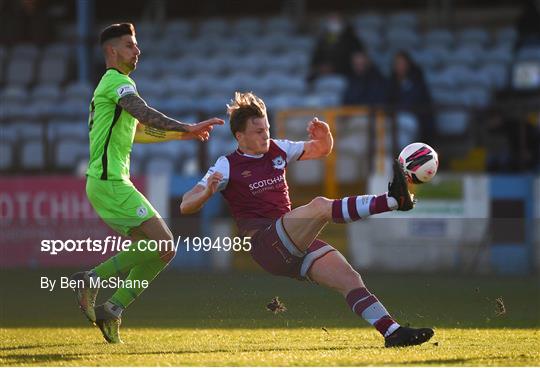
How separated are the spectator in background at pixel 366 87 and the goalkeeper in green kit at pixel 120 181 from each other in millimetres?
8829

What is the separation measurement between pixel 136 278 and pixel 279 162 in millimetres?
1200

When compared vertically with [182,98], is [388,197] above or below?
above

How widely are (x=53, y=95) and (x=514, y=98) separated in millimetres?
7516

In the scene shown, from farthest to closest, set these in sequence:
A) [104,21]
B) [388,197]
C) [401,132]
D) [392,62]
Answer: [104,21] → [392,62] → [401,132] → [388,197]

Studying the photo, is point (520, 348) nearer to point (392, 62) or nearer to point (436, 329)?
point (436, 329)

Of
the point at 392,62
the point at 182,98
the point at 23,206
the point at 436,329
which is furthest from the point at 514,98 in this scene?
the point at 436,329

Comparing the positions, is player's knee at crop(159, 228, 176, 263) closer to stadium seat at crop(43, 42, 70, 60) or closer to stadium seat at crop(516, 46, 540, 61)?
stadium seat at crop(516, 46, 540, 61)

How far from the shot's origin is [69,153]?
17234mm

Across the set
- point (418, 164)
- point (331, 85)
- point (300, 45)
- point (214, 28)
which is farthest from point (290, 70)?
point (418, 164)

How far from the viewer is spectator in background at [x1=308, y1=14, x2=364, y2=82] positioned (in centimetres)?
1873

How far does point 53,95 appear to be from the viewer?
20484 millimetres

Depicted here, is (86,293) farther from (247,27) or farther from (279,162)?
(247,27)

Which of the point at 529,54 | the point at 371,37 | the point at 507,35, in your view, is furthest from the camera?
the point at 371,37

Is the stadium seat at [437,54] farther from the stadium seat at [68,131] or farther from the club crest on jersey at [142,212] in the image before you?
the club crest on jersey at [142,212]
